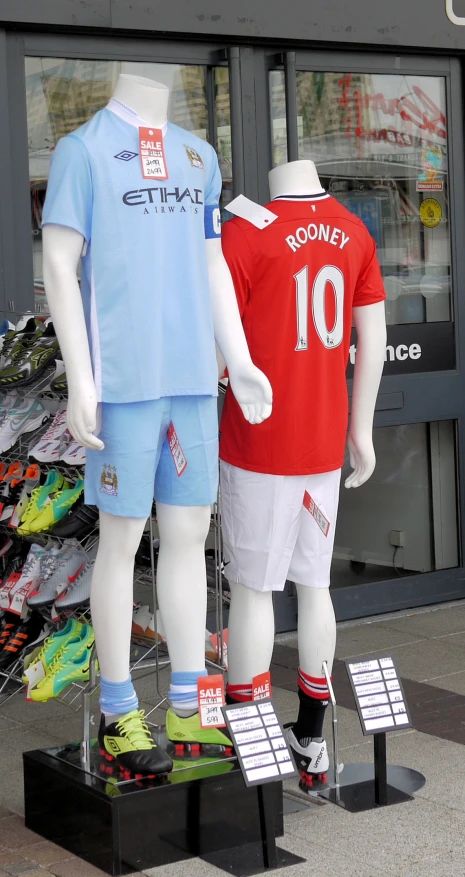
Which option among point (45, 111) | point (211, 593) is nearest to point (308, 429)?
point (211, 593)

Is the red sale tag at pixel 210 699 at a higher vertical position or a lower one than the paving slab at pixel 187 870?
higher

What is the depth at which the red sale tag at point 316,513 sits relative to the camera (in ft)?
11.7

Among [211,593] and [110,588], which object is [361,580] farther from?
[110,588]

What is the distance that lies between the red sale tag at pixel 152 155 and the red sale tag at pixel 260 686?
4.53 feet

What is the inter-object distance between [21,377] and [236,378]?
1.25 m

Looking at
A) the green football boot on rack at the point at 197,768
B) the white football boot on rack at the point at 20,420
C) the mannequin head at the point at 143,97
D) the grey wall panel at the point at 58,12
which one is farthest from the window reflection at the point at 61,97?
the green football boot on rack at the point at 197,768

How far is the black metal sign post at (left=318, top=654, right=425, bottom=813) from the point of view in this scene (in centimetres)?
341

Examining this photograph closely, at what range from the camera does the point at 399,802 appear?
349cm

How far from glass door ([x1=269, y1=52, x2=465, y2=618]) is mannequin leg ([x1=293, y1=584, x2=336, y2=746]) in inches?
76.5

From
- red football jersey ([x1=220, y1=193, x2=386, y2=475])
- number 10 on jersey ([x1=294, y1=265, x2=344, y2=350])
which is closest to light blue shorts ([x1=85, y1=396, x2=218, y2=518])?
red football jersey ([x1=220, y1=193, x2=386, y2=475])

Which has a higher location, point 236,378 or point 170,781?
point 236,378

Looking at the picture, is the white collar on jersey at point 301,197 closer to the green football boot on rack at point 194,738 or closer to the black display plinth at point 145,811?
the green football boot on rack at point 194,738

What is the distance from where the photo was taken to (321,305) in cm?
347

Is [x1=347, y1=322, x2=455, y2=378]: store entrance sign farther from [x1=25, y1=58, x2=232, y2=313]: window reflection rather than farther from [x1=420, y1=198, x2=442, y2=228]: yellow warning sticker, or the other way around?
[x1=25, y1=58, x2=232, y2=313]: window reflection
